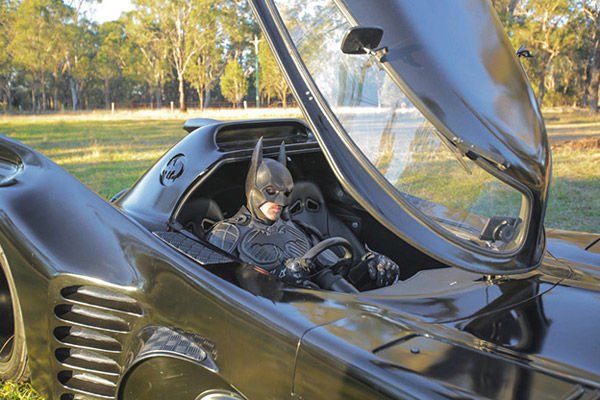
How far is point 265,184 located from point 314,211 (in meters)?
A: 0.93

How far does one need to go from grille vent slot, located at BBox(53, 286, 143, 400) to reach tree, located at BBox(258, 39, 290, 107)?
1099mm

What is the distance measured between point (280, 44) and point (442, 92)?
0.62 metres

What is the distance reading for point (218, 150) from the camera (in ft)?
10.5

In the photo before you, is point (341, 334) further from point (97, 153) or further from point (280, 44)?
point (97, 153)

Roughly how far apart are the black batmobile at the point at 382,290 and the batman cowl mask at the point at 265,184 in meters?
0.56

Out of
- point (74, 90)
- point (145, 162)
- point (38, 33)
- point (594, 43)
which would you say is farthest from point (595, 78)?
point (74, 90)

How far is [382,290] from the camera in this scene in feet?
7.29

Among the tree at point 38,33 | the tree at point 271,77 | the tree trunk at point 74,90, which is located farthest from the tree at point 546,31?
the tree trunk at point 74,90

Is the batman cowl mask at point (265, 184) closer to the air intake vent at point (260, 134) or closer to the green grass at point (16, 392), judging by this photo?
the air intake vent at point (260, 134)

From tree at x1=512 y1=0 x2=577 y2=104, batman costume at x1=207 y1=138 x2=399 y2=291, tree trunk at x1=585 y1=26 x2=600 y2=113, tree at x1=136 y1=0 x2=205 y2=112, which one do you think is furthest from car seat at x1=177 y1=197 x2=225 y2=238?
tree at x1=136 y1=0 x2=205 y2=112

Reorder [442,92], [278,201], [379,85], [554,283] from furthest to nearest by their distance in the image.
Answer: [278,201]
[554,283]
[379,85]
[442,92]

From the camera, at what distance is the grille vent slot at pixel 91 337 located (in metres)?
2.31

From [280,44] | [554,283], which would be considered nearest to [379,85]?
[280,44]

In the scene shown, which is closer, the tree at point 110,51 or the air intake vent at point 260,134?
A: the air intake vent at point 260,134
